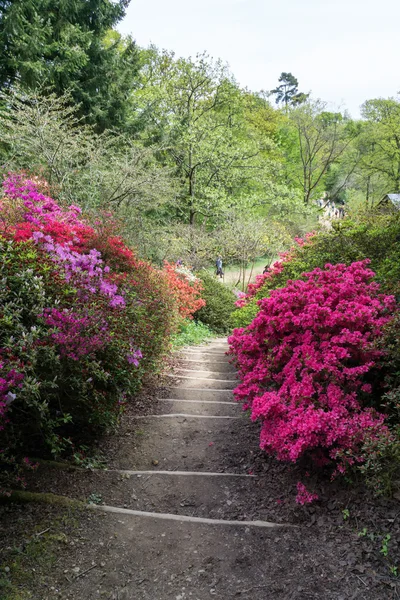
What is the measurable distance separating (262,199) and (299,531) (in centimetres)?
1709

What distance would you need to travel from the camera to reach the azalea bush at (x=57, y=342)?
2766 millimetres

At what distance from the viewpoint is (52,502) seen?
9.41 feet

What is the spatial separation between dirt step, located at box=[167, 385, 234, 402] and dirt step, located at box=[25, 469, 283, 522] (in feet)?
7.03

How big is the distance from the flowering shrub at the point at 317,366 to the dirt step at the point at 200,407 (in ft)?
4.64

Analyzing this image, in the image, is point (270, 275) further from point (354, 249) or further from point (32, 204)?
point (32, 204)

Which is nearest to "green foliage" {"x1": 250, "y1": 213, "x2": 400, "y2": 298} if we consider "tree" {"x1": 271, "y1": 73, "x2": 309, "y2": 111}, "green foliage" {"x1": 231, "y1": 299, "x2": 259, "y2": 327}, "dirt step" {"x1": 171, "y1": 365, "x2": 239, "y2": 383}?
A: "green foliage" {"x1": 231, "y1": 299, "x2": 259, "y2": 327}

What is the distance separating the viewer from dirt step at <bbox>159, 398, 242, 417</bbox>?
5.10 metres

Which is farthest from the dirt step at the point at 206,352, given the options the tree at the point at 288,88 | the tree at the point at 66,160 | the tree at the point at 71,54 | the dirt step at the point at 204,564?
the tree at the point at 288,88

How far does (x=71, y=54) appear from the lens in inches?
436

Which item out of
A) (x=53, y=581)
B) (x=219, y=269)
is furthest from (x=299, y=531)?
(x=219, y=269)

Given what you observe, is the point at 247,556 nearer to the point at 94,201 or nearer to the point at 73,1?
the point at 94,201

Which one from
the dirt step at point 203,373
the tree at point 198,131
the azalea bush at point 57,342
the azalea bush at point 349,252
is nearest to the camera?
the azalea bush at point 57,342

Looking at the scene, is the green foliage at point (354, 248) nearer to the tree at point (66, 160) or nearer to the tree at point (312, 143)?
the tree at point (66, 160)

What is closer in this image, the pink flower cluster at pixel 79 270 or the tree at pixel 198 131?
the pink flower cluster at pixel 79 270
